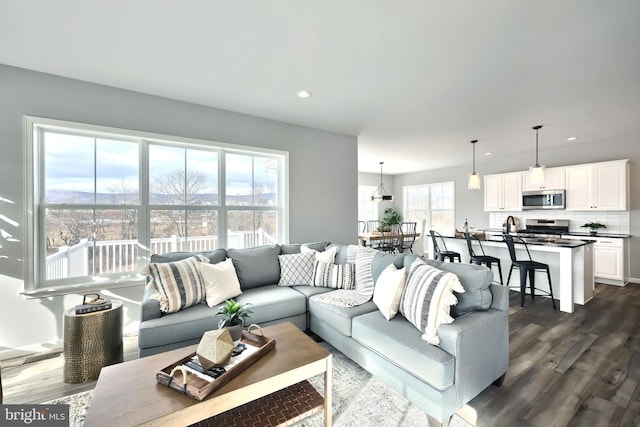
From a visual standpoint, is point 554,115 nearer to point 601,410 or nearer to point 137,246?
point 601,410

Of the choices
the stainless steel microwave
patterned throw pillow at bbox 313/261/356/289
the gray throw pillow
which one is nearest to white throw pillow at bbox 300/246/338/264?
patterned throw pillow at bbox 313/261/356/289

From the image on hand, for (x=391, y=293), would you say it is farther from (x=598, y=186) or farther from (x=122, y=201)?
(x=598, y=186)

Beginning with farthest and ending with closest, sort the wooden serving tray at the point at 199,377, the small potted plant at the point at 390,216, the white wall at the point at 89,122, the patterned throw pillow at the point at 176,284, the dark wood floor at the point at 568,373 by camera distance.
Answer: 1. the small potted plant at the point at 390,216
2. the white wall at the point at 89,122
3. the patterned throw pillow at the point at 176,284
4. the dark wood floor at the point at 568,373
5. the wooden serving tray at the point at 199,377

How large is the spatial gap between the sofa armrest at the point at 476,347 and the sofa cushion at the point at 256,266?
1.94 m

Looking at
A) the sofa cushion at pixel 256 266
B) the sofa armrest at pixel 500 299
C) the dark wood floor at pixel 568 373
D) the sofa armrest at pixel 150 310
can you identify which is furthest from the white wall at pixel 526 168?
the sofa armrest at pixel 150 310

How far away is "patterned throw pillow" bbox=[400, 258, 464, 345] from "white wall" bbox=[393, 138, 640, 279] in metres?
5.50

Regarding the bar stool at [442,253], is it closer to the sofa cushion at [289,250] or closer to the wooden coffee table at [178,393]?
the sofa cushion at [289,250]

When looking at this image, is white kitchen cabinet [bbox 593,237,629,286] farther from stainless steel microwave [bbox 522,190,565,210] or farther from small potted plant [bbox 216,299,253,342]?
small potted plant [bbox 216,299,253,342]

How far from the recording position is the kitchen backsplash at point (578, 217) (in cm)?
495

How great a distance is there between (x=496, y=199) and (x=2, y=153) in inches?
320

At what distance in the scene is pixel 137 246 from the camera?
309 cm

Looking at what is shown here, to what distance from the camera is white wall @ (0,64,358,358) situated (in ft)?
8.09

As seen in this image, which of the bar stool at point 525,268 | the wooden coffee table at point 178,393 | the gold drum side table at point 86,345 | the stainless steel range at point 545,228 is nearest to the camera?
the wooden coffee table at point 178,393

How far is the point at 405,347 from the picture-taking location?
1.76m
